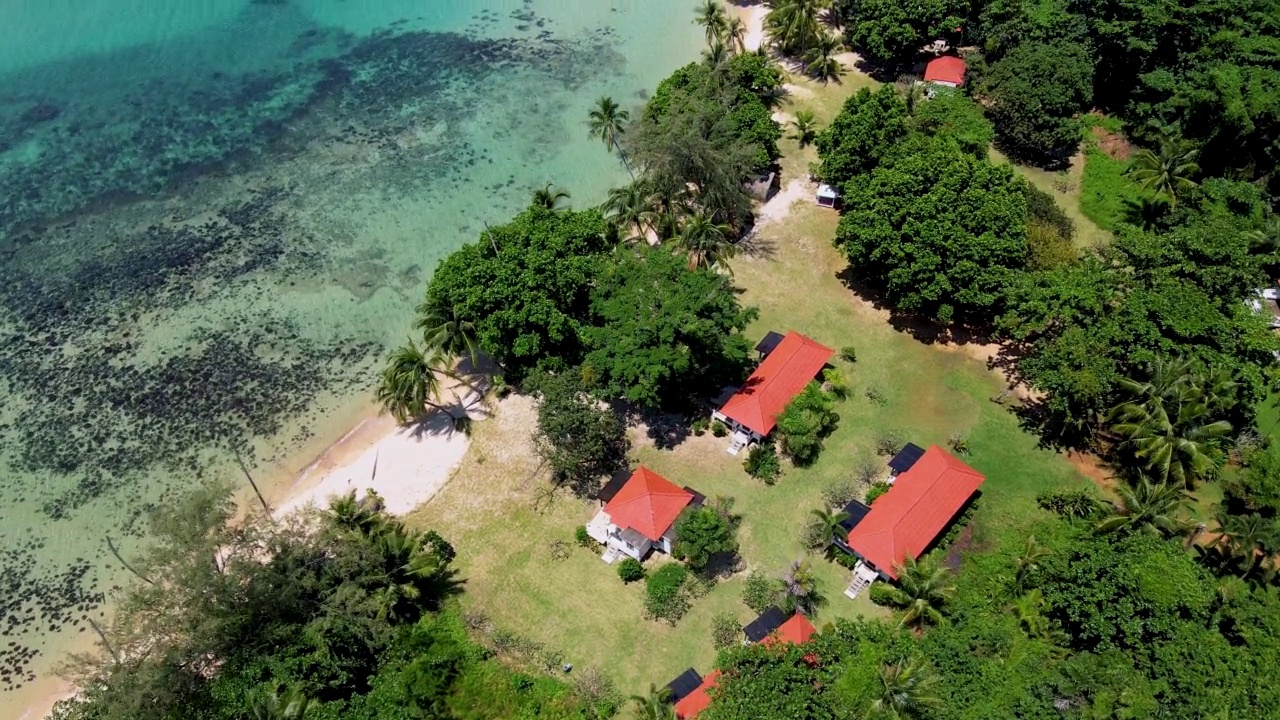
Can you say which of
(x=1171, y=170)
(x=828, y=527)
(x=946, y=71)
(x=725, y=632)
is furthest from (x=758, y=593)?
(x=946, y=71)

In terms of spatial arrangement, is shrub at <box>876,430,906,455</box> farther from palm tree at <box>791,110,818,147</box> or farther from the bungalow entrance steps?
palm tree at <box>791,110,818,147</box>

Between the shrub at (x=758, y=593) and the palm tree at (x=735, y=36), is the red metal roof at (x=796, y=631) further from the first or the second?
the palm tree at (x=735, y=36)

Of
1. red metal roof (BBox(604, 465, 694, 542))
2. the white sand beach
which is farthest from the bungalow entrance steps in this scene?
the white sand beach

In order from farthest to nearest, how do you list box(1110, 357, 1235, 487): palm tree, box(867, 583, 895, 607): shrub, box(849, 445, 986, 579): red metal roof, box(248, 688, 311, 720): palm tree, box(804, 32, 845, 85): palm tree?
box(804, 32, 845, 85): palm tree
box(1110, 357, 1235, 487): palm tree
box(849, 445, 986, 579): red metal roof
box(867, 583, 895, 607): shrub
box(248, 688, 311, 720): palm tree

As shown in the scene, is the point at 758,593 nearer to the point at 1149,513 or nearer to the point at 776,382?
the point at 776,382

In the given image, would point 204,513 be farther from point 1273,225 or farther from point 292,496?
point 1273,225

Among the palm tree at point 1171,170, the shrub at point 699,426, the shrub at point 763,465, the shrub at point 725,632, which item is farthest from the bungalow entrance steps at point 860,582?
the palm tree at point 1171,170
